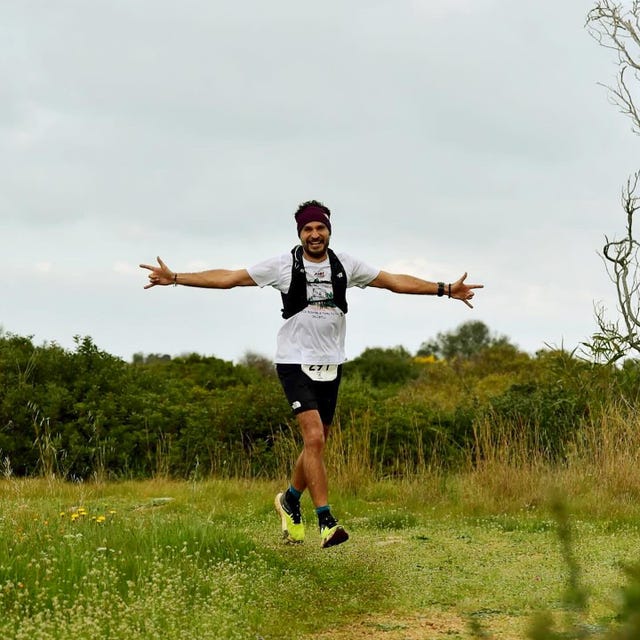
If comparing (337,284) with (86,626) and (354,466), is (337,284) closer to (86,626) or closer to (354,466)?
(86,626)

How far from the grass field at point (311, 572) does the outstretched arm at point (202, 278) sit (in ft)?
6.31

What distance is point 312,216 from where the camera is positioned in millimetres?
8508

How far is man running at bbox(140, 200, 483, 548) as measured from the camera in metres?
8.34

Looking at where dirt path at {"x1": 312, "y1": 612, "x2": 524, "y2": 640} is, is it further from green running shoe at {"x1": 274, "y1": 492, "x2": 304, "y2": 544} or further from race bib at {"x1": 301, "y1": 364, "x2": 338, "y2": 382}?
green running shoe at {"x1": 274, "y1": 492, "x2": 304, "y2": 544}

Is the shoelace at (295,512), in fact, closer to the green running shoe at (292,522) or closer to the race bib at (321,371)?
the green running shoe at (292,522)

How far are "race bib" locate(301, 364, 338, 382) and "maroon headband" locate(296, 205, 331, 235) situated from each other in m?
1.11

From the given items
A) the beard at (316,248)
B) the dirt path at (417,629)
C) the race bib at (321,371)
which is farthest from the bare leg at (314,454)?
the dirt path at (417,629)

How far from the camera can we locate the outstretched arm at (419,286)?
354 inches

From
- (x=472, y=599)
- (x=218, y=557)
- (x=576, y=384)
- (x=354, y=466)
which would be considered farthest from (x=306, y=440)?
(x=576, y=384)

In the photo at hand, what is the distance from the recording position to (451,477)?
13492 millimetres

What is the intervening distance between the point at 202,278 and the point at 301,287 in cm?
87

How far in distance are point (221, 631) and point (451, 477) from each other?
7719 millimetres

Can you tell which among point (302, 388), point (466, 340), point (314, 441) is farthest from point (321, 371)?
point (466, 340)

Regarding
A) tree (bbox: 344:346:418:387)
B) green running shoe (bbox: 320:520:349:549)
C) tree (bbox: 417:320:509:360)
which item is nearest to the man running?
green running shoe (bbox: 320:520:349:549)
